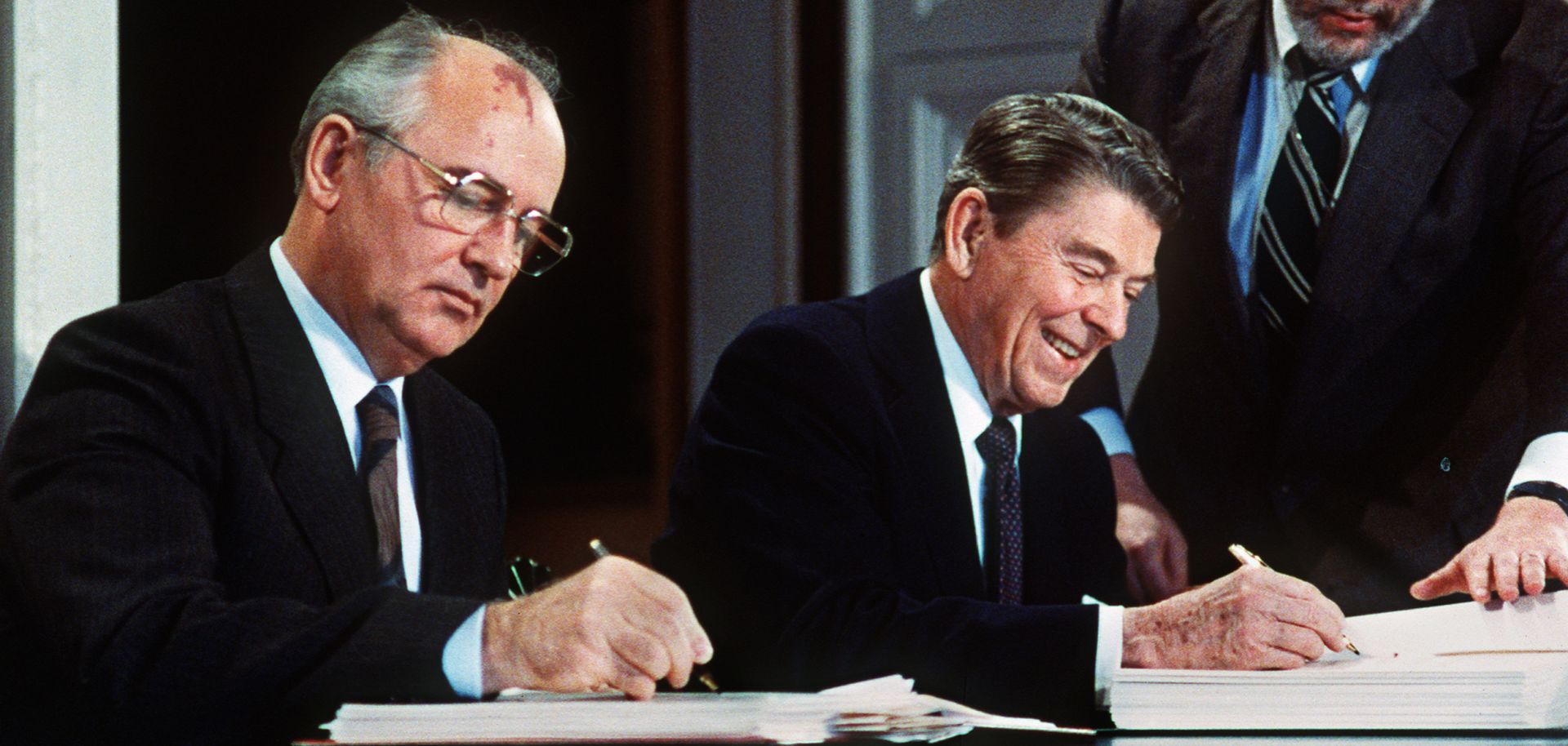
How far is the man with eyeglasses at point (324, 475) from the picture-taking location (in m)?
1.21

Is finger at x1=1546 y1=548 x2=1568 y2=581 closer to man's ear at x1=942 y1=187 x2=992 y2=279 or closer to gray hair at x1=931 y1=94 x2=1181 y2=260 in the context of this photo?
gray hair at x1=931 y1=94 x2=1181 y2=260

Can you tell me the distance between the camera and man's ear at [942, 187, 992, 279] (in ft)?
6.50

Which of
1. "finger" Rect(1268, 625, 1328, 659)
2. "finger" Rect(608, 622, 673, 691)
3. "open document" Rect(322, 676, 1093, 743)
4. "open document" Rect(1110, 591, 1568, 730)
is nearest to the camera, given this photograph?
"open document" Rect(322, 676, 1093, 743)

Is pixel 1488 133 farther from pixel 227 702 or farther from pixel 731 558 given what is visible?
pixel 227 702

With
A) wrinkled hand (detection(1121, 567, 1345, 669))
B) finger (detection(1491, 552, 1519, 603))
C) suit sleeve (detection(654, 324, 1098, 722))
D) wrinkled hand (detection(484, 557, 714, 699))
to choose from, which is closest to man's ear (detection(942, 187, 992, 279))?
suit sleeve (detection(654, 324, 1098, 722))

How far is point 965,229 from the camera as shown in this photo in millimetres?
1998

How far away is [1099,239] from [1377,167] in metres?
0.38

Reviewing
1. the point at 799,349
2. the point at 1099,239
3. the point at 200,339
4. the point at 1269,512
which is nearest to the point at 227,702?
the point at 200,339

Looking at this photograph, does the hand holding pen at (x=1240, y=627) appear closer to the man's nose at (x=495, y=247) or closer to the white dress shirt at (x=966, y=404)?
the white dress shirt at (x=966, y=404)

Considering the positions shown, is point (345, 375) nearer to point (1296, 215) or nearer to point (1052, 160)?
point (1052, 160)

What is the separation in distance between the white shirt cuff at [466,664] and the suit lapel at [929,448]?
0.72 meters

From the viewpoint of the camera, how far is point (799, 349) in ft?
6.06

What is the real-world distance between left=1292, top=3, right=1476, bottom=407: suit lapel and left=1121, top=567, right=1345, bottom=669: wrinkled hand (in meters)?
0.58

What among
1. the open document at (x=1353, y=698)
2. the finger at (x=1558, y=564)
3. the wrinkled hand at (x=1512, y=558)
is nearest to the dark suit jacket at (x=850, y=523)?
the open document at (x=1353, y=698)
